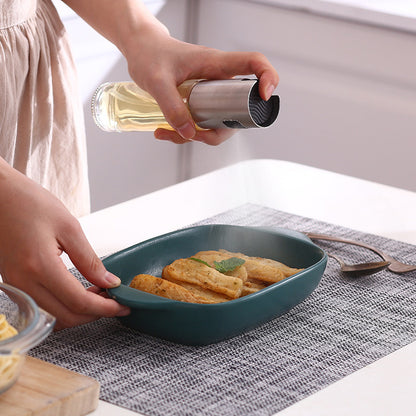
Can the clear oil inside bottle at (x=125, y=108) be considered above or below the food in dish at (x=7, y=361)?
above

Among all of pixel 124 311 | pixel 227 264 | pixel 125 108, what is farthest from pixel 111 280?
pixel 125 108

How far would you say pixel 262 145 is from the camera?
298cm

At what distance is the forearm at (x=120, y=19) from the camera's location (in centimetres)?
129

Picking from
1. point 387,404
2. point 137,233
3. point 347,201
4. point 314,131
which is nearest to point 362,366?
point 387,404

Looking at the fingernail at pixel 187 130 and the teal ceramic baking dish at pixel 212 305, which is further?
the fingernail at pixel 187 130

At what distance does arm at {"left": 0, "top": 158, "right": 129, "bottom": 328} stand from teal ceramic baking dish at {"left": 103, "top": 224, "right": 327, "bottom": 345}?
33 millimetres

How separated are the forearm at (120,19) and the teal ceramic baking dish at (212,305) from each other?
0.38 metres

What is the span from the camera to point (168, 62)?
1.18 meters

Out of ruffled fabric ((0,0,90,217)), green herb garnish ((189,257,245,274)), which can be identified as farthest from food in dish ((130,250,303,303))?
ruffled fabric ((0,0,90,217))

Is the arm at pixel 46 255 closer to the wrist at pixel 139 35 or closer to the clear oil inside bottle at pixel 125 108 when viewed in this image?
the clear oil inside bottle at pixel 125 108

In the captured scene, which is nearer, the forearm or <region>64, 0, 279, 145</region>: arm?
<region>64, 0, 279, 145</region>: arm

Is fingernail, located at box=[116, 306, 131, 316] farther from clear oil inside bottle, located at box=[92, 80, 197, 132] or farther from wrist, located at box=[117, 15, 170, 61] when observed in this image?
A: wrist, located at box=[117, 15, 170, 61]

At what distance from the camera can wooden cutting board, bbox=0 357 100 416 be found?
674mm

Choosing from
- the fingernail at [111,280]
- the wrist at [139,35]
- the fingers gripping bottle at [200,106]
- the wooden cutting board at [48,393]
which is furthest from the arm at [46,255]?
the wrist at [139,35]
